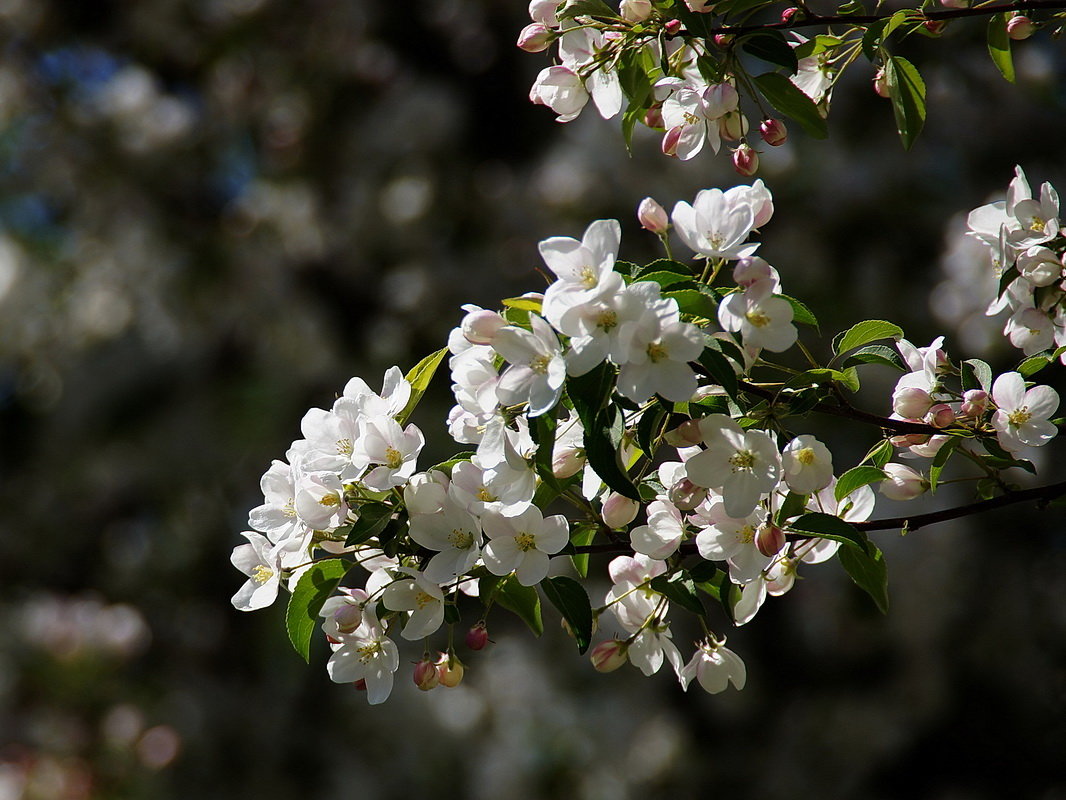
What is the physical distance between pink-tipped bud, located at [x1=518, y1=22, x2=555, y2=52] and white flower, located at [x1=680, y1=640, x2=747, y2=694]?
46 cm

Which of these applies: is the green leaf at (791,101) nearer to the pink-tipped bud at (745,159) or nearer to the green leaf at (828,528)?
the pink-tipped bud at (745,159)

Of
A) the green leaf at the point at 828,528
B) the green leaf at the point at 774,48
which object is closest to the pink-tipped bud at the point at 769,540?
the green leaf at the point at 828,528

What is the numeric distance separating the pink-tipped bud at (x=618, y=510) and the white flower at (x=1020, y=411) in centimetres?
26

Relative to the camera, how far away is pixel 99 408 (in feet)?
12.9

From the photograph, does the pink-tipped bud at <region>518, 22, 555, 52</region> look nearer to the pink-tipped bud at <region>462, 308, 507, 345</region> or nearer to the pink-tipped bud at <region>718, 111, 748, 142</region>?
the pink-tipped bud at <region>718, 111, 748, 142</region>

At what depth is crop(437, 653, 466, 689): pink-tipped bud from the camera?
2.53 feet

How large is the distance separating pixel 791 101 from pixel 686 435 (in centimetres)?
31

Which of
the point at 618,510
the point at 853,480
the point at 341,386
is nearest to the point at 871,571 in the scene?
the point at 853,480

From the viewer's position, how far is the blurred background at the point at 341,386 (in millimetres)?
3590

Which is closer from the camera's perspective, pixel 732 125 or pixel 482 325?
pixel 482 325

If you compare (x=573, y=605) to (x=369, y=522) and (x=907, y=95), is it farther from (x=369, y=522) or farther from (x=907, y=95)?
(x=907, y=95)

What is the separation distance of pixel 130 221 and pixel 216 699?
5.51 ft

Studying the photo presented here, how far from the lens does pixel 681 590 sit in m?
0.76

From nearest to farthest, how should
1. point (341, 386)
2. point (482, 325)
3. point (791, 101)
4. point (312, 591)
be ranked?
point (482, 325)
point (312, 591)
point (791, 101)
point (341, 386)
